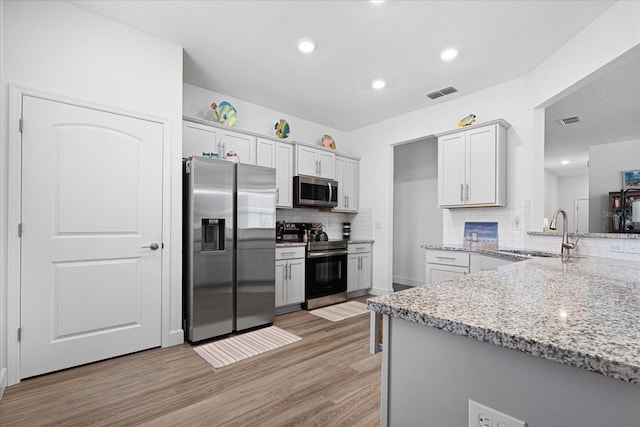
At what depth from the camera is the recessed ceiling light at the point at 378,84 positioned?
3.54 meters

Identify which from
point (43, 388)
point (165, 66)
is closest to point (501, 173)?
point (165, 66)

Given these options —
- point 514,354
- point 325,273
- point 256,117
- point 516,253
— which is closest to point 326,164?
point 256,117

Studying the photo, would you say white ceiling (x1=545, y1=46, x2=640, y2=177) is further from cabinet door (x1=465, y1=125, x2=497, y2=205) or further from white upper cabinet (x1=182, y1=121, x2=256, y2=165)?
white upper cabinet (x1=182, y1=121, x2=256, y2=165)

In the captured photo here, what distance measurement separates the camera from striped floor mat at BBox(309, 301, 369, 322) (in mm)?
3727

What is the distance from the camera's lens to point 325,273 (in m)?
4.22

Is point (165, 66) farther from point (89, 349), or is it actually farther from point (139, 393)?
point (139, 393)

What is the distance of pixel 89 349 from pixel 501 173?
4.27 m

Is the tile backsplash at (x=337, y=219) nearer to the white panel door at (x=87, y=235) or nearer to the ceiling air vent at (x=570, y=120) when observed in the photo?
the white panel door at (x=87, y=235)

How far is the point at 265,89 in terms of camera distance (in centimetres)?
376

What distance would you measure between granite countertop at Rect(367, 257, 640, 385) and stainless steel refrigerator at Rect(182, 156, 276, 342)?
2362 mm

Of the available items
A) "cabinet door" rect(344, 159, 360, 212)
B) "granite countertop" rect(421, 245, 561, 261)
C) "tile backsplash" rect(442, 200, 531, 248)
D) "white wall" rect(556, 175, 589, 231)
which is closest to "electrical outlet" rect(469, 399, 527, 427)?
"granite countertop" rect(421, 245, 561, 261)

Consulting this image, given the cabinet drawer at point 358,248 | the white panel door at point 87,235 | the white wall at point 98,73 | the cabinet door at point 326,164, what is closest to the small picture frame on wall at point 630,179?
the cabinet drawer at point 358,248

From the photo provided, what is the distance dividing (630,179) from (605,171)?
0.38 m

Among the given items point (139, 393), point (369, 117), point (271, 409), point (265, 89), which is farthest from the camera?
point (369, 117)
